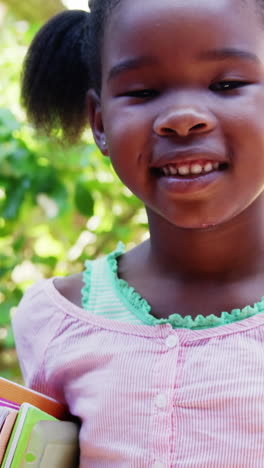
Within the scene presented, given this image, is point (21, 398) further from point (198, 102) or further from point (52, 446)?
point (198, 102)

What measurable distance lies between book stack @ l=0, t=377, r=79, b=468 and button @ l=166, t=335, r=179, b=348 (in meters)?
0.19

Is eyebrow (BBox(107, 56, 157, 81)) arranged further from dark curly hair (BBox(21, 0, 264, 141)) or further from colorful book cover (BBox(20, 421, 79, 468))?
colorful book cover (BBox(20, 421, 79, 468))

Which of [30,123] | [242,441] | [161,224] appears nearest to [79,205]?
[30,123]

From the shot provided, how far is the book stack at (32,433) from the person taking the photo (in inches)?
38.3

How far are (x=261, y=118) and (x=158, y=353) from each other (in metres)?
0.34

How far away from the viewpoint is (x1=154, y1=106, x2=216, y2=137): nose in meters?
0.90

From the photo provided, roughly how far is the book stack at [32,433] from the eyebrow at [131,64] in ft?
1.48

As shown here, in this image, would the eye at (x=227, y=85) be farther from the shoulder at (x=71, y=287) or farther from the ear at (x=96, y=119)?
the shoulder at (x=71, y=287)

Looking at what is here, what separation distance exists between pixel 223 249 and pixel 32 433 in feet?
1.21

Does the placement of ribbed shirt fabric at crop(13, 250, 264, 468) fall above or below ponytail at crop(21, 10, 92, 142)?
below

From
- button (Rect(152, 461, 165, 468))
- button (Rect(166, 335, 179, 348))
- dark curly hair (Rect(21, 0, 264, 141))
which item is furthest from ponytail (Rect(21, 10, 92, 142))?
button (Rect(152, 461, 165, 468))

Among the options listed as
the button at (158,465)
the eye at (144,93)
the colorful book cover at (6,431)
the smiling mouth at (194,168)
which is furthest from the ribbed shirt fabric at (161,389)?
the eye at (144,93)

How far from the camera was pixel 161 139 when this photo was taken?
0.94 meters

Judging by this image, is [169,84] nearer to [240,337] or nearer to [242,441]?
[240,337]
